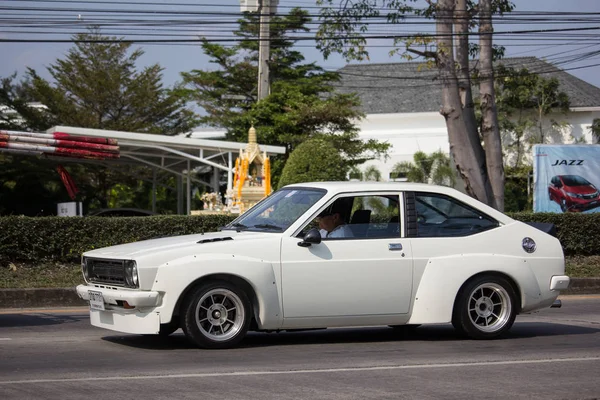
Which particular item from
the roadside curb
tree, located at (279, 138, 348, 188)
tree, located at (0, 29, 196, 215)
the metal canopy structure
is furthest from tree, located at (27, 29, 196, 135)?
the roadside curb

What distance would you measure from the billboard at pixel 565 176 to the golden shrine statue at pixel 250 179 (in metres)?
9.05

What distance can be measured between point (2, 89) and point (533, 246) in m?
36.7

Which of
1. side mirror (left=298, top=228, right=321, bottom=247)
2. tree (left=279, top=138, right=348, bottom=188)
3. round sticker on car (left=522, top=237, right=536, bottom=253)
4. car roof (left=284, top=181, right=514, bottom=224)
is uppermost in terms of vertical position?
tree (left=279, top=138, right=348, bottom=188)

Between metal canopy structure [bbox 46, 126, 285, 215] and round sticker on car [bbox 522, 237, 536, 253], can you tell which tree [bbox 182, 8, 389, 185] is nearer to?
metal canopy structure [bbox 46, 126, 285, 215]

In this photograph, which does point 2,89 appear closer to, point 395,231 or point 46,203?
point 46,203

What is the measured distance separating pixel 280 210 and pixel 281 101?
3556cm

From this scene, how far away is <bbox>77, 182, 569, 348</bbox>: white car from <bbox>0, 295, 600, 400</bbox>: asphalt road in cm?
30

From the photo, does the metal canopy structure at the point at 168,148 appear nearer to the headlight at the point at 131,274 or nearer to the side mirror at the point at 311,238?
the headlight at the point at 131,274

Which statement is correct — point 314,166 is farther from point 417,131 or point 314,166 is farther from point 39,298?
point 417,131

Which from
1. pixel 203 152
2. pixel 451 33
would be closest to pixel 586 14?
pixel 451 33

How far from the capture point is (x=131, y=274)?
8664 millimetres

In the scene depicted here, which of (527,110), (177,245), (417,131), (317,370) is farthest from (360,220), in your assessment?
(417,131)

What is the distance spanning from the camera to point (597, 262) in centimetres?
1958

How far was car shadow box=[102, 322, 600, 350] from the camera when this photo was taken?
944cm
